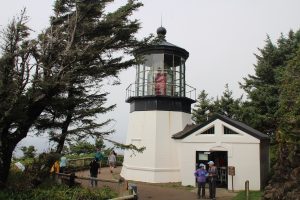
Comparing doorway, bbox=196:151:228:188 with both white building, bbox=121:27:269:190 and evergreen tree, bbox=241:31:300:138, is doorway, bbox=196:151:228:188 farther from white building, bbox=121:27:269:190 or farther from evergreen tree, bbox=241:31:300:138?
evergreen tree, bbox=241:31:300:138

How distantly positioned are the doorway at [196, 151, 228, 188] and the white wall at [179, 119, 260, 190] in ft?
0.89

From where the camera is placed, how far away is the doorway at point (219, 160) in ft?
57.1

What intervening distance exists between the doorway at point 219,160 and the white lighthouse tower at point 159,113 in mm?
1937

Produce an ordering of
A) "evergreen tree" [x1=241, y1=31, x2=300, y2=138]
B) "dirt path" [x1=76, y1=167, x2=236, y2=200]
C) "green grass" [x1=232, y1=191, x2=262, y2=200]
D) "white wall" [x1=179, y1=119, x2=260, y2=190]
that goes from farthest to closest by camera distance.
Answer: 1. "evergreen tree" [x1=241, y1=31, x2=300, y2=138]
2. "white wall" [x1=179, y1=119, x2=260, y2=190]
3. "dirt path" [x1=76, y1=167, x2=236, y2=200]
4. "green grass" [x1=232, y1=191, x2=262, y2=200]

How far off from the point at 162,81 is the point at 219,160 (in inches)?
213

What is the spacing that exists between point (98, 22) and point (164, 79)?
820cm

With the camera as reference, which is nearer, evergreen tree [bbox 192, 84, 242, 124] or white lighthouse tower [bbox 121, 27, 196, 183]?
white lighthouse tower [bbox 121, 27, 196, 183]

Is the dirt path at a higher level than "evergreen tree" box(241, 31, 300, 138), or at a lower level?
lower

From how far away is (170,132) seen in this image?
19.7m

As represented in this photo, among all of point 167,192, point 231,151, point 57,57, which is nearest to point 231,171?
point 231,151

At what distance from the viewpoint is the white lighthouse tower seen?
1916 cm

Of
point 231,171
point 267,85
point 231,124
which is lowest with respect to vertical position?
point 231,171

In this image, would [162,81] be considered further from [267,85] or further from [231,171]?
[267,85]

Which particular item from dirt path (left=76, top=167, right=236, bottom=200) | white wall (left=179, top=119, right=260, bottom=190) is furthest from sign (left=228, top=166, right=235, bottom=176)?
dirt path (left=76, top=167, right=236, bottom=200)
